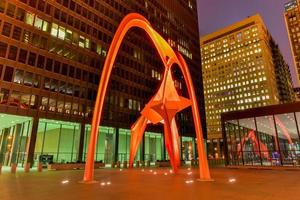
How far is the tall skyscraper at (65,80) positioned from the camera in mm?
30547

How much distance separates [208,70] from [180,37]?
84.9 meters

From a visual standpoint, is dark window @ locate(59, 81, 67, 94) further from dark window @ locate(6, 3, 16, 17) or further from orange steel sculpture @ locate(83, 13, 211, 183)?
orange steel sculpture @ locate(83, 13, 211, 183)

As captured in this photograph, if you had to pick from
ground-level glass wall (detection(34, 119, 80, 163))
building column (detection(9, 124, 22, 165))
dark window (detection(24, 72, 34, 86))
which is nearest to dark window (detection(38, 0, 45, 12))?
dark window (detection(24, 72, 34, 86))

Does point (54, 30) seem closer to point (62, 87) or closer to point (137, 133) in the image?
point (62, 87)

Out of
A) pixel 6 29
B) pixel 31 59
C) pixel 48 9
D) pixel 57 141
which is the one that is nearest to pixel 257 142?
pixel 57 141

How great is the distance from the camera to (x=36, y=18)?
33.8m

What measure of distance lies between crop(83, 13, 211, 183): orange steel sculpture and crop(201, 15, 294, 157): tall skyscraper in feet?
324

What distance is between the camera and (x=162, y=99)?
2027 cm

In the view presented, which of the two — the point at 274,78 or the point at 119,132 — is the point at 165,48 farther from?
the point at 274,78

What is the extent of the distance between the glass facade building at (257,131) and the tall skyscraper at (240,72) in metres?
82.1

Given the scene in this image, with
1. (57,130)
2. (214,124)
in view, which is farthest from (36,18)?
(214,124)

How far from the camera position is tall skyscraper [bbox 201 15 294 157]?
389 ft

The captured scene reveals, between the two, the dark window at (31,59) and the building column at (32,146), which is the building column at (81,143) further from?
the dark window at (31,59)

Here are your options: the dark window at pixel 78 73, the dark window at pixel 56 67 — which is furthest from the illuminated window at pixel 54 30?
A: the dark window at pixel 78 73
